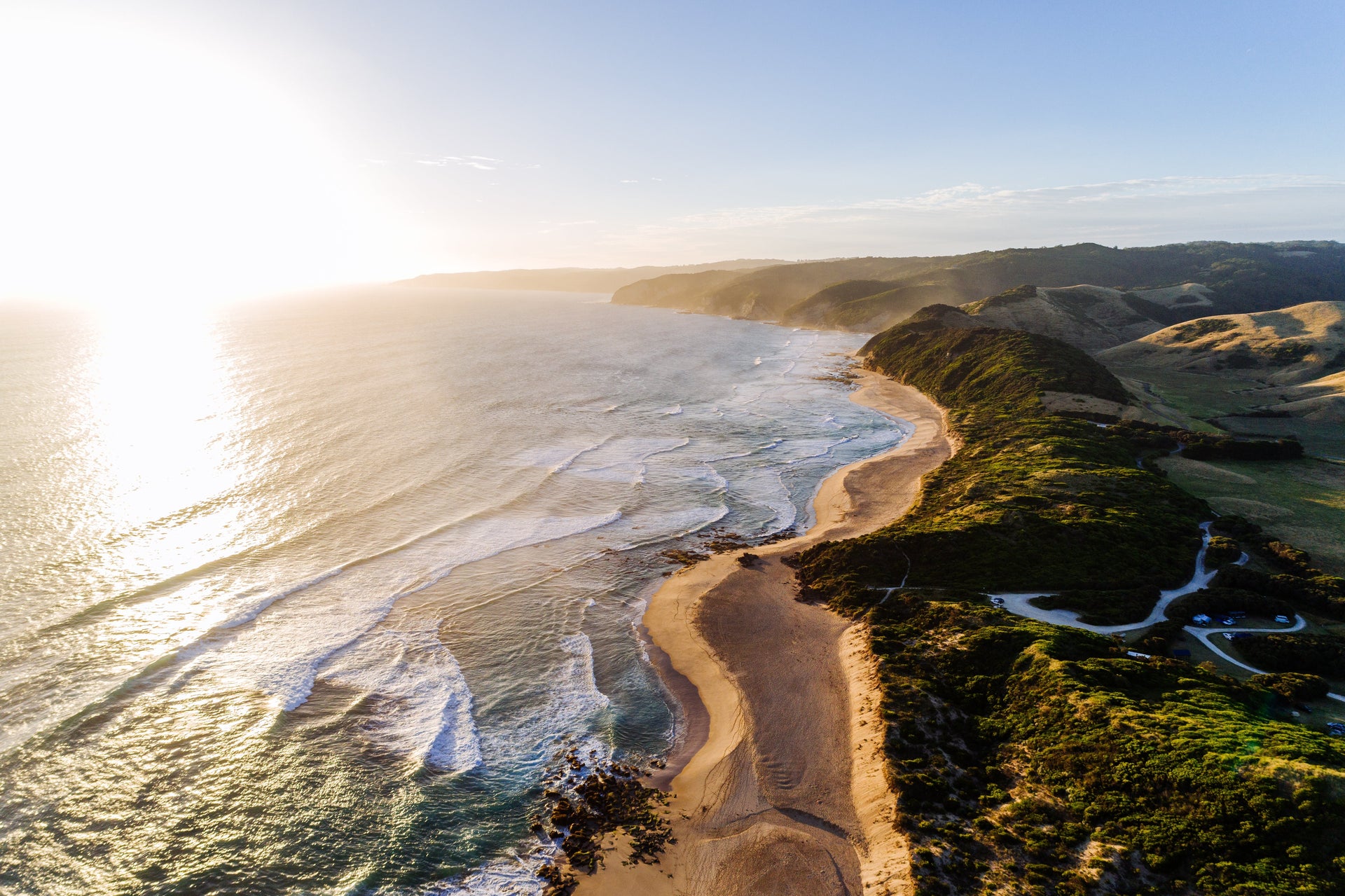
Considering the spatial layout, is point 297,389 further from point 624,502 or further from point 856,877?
point 856,877

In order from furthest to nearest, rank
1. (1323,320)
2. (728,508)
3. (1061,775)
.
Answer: (1323,320) < (728,508) < (1061,775)

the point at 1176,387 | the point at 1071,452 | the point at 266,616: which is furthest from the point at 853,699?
the point at 1176,387

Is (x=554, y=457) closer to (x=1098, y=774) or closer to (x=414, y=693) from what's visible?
(x=414, y=693)

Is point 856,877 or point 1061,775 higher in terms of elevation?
point 1061,775

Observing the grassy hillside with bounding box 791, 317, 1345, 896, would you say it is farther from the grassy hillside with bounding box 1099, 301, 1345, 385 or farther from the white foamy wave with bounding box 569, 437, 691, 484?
the grassy hillside with bounding box 1099, 301, 1345, 385

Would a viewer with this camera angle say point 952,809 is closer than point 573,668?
Yes

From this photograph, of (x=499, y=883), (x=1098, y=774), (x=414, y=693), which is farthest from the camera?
(x=414, y=693)

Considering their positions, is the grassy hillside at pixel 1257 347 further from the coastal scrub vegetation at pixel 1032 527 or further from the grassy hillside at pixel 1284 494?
the coastal scrub vegetation at pixel 1032 527

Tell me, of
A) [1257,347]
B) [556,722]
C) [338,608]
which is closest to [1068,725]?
[556,722]
